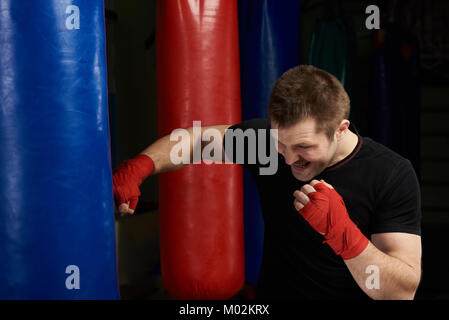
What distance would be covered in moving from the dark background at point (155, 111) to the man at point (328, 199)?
145 centimetres

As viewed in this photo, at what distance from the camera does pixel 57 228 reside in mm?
1090

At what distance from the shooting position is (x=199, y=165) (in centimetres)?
198

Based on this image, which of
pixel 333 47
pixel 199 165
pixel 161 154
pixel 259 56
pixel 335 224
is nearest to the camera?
pixel 335 224

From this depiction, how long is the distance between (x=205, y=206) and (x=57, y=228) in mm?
968

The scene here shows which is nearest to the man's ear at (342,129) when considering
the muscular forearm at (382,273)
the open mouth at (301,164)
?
the open mouth at (301,164)

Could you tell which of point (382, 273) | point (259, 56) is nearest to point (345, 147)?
point (382, 273)

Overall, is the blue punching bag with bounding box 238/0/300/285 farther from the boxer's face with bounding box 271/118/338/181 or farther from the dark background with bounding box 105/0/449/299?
the boxer's face with bounding box 271/118/338/181

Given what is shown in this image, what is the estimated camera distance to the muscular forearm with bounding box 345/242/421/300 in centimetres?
116

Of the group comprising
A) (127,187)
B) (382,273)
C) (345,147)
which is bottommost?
(382,273)

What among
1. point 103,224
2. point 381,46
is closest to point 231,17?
point 103,224

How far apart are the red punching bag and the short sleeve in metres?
0.89

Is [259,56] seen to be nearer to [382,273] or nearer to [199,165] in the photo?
[199,165]

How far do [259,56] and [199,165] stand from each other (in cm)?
85

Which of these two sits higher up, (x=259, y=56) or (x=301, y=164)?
(x=259, y=56)
